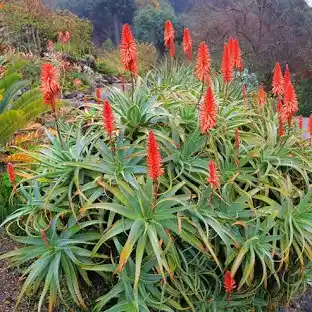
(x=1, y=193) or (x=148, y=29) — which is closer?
(x=1, y=193)

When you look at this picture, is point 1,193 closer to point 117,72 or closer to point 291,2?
point 117,72

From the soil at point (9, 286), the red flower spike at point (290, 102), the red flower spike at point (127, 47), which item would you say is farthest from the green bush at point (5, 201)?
the red flower spike at point (290, 102)

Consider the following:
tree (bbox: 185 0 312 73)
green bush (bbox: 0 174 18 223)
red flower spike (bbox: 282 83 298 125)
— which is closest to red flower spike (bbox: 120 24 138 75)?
red flower spike (bbox: 282 83 298 125)

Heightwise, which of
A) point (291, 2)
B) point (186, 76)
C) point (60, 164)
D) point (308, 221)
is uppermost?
point (291, 2)

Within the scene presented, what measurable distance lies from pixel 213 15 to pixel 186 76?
2224 centimetres

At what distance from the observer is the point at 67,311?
123 inches

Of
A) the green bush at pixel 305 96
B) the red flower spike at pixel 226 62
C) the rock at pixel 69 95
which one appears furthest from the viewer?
the green bush at pixel 305 96

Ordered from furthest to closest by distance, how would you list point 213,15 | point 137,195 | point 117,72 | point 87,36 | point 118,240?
point 213,15 → point 87,36 → point 117,72 → point 118,240 → point 137,195

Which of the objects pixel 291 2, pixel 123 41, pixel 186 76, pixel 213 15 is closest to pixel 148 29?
pixel 213 15

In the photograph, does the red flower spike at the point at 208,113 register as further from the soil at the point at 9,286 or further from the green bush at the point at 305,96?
the green bush at the point at 305,96

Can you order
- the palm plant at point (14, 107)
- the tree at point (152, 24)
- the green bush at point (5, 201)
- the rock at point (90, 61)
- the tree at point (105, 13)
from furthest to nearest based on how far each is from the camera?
the tree at point (105, 13)
the tree at point (152, 24)
the rock at point (90, 61)
the palm plant at point (14, 107)
the green bush at point (5, 201)

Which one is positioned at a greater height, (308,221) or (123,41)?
(123,41)

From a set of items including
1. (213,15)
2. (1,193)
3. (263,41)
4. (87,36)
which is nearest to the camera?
(1,193)

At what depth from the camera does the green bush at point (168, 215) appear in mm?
2854
